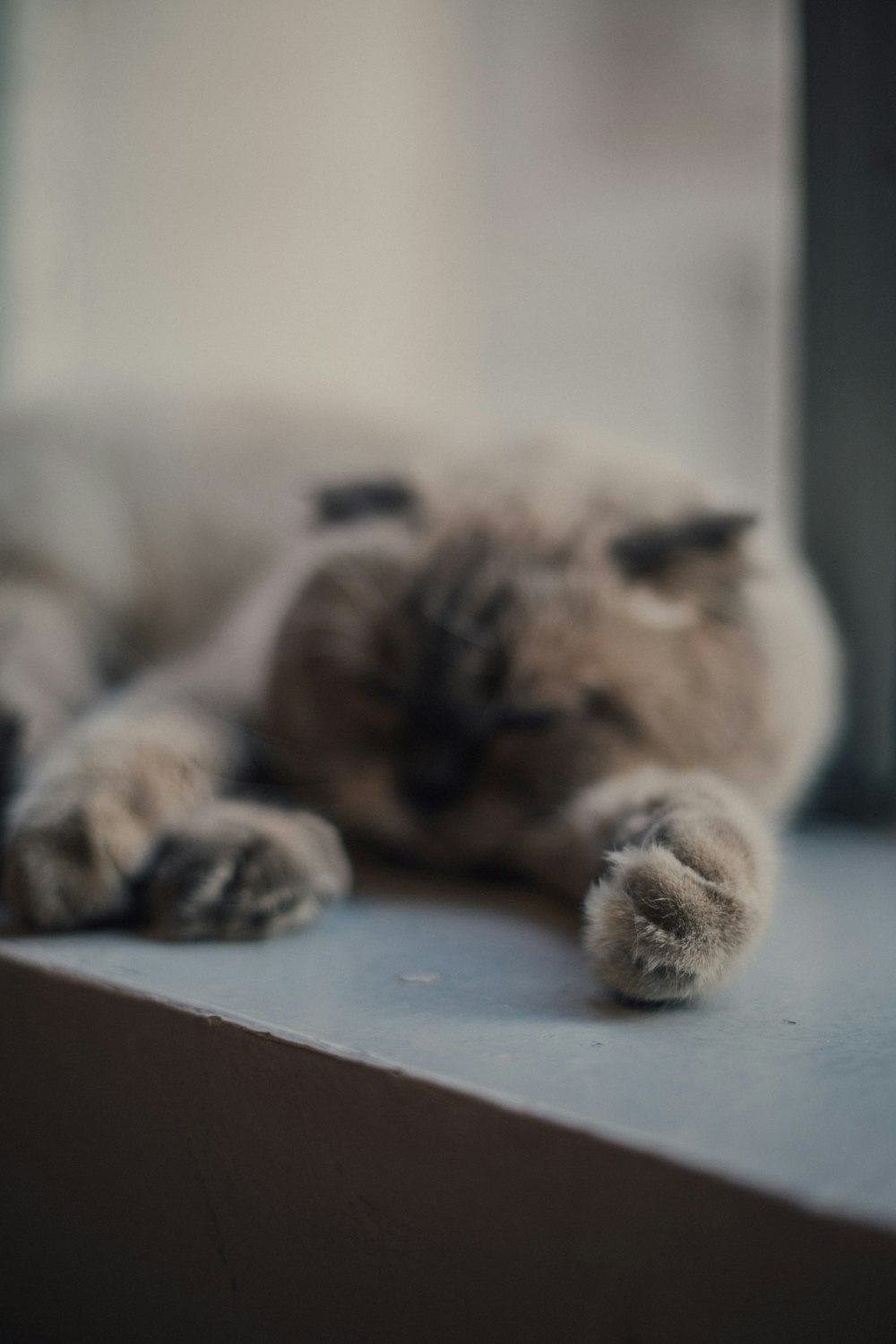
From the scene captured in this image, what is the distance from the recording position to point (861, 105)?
5.44 feet

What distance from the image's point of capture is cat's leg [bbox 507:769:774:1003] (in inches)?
33.4

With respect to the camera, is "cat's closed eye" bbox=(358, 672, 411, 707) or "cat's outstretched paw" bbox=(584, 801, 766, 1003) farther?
"cat's closed eye" bbox=(358, 672, 411, 707)

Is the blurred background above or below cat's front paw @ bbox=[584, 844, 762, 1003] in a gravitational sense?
above

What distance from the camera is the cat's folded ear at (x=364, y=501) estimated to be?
1.56 metres

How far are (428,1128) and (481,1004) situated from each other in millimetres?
183

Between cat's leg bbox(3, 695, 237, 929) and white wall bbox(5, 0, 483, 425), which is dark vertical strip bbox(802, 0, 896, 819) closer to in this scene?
cat's leg bbox(3, 695, 237, 929)

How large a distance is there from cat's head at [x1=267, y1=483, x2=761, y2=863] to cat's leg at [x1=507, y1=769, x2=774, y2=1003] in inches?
9.9

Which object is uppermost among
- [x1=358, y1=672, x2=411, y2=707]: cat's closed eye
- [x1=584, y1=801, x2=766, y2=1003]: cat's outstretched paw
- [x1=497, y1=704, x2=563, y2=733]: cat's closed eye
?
[x1=358, y1=672, x2=411, y2=707]: cat's closed eye

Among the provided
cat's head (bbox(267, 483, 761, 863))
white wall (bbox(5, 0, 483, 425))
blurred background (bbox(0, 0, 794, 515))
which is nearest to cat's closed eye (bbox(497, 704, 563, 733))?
cat's head (bbox(267, 483, 761, 863))

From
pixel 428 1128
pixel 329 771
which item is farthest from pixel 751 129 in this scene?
pixel 428 1128

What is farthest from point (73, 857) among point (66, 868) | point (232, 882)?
point (232, 882)

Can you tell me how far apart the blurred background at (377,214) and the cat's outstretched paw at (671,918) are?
1.33 m

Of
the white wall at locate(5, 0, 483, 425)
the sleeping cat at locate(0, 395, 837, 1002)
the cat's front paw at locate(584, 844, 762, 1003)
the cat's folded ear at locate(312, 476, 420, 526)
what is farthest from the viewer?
the white wall at locate(5, 0, 483, 425)

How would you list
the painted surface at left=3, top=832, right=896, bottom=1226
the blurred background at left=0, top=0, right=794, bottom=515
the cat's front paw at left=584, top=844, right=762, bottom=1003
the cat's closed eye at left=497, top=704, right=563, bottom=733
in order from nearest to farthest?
the painted surface at left=3, top=832, right=896, bottom=1226 → the cat's front paw at left=584, top=844, right=762, bottom=1003 → the cat's closed eye at left=497, top=704, right=563, bottom=733 → the blurred background at left=0, top=0, right=794, bottom=515
